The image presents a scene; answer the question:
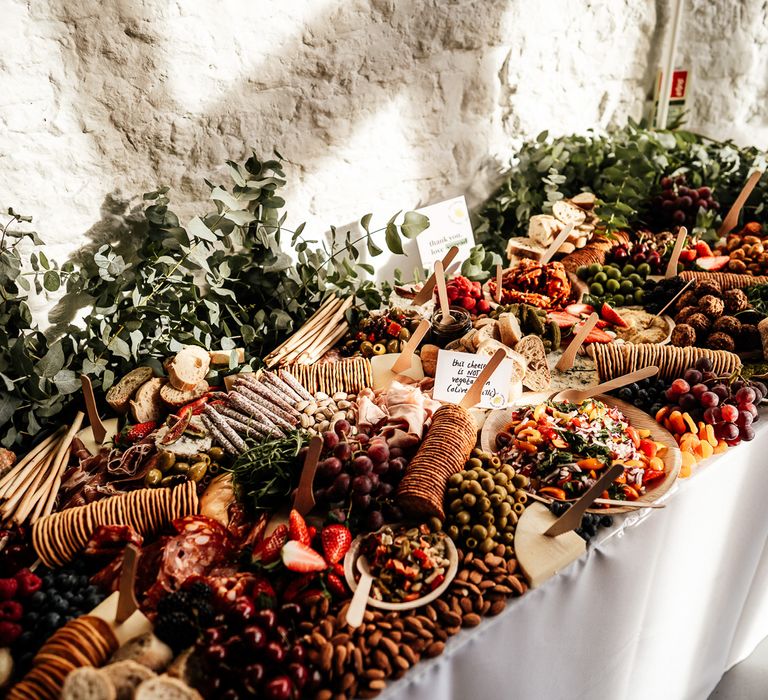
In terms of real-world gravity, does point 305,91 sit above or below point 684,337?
above

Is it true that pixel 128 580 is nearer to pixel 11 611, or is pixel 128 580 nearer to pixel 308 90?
pixel 11 611

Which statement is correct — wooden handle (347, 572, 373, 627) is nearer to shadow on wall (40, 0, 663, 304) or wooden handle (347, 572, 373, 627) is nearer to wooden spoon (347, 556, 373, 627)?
wooden spoon (347, 556, 373, 627)

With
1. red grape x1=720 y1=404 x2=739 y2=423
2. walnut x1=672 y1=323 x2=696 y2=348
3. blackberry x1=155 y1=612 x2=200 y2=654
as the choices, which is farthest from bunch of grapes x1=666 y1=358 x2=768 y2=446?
blackberry x1=155 y1=612 x2=200 y2=654

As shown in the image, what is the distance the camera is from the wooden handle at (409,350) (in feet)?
6.04

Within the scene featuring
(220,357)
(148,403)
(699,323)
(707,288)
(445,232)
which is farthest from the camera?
(445,232)

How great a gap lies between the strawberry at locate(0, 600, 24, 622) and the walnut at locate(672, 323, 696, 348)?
6.36 ft

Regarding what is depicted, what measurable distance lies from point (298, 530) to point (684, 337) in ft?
4.70

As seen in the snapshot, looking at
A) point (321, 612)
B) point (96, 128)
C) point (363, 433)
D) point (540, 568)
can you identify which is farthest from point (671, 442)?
point (96, 128)

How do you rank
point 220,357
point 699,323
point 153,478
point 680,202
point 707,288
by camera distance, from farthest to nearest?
1. point 680,202
2. point 707,288
3. point 699,323
4. point 220,357
5. point 153,478

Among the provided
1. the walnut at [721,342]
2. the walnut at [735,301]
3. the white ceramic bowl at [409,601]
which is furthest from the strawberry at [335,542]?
the walnut at [735,301]

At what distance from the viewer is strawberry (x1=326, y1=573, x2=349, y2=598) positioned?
3.94 feet

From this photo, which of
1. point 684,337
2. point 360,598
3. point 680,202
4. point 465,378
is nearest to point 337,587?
point 360,598

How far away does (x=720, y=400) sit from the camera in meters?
1.63

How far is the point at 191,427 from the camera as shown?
161 cm
